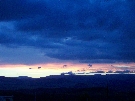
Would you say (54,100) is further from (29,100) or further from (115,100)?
(115,100)

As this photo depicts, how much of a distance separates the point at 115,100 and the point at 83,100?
33.8m

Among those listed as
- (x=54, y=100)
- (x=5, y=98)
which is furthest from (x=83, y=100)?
(x=54, y=100)

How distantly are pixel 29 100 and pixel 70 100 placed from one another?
1077 cm

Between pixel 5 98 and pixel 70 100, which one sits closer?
pixel 5 98

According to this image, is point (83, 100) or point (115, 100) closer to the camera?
point (83, 100)

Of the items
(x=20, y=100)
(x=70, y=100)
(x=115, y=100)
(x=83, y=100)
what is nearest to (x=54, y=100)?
(x=70, y=100)

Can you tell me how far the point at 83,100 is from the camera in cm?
4294

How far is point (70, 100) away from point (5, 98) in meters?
35.5

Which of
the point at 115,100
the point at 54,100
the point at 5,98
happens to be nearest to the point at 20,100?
the point at 54,100

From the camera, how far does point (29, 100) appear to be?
242 feet

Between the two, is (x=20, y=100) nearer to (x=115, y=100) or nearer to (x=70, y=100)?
(x=70, y=100)

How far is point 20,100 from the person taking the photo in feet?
244

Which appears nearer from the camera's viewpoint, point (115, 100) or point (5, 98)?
point (5, 98)

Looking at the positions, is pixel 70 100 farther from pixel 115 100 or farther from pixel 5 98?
pixel 5 98
